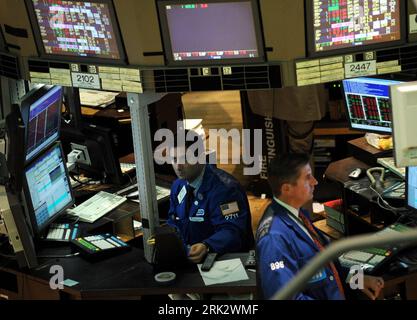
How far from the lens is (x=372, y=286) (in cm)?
416

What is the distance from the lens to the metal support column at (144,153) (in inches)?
161

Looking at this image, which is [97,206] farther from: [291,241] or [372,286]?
[372,286]

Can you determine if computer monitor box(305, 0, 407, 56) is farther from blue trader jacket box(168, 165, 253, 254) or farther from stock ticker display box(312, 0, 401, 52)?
blue trader jacket box(168, 165, 253, 254)

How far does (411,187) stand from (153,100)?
5.53ft

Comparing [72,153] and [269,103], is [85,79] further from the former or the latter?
[269,103]

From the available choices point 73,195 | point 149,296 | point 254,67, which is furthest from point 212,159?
point 254,67

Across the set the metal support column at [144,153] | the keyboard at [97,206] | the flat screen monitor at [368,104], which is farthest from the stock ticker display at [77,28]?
the flat screen monitor at [368,104]

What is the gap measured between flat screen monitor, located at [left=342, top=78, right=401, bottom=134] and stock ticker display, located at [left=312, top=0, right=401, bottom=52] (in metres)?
1.13

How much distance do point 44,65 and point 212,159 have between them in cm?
170

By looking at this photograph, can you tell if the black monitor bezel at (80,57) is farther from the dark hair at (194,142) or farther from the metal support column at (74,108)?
the metal support column at (74,108)

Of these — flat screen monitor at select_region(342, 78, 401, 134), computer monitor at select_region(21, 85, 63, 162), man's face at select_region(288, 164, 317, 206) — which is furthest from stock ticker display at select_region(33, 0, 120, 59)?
flat screen monitor at select_region(342, 78, 401, 134)

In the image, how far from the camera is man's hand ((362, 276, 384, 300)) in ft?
13.6

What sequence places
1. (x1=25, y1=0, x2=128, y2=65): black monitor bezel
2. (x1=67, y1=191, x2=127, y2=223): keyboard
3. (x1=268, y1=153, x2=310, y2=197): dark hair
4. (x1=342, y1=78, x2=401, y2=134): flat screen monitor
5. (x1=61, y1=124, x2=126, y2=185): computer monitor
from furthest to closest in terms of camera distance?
(x1=61, y1=124, x2=126, y2=185): computer monitor
(x1=67, y1=191, x2=127, y2=223): keyboard
(x1=342, y1=78, x2=401, y2=134): flat screen monitor
(x1=268, y1=153, x2=310, y2=197): dark hair
(x1=25, y1=0, x2=128, y2=65): black monitor bezel

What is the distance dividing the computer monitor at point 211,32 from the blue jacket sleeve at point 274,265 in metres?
0.90
